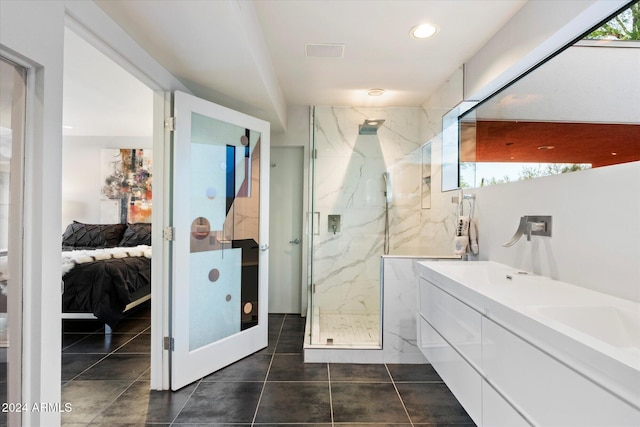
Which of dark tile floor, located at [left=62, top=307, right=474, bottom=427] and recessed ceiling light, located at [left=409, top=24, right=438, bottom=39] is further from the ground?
recessed ceiling light, located at [left=409, top=24, right=438, bottom=39]

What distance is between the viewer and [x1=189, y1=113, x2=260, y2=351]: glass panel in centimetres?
236

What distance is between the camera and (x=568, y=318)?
1169 mm

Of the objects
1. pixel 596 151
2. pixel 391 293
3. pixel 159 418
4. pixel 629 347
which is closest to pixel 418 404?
pixel 391 293

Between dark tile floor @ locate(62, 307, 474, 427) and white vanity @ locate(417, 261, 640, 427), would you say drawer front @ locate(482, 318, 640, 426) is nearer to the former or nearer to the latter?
white vanity @ locate(417, 261, 640, 427)

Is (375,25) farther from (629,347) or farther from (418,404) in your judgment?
(418,404)

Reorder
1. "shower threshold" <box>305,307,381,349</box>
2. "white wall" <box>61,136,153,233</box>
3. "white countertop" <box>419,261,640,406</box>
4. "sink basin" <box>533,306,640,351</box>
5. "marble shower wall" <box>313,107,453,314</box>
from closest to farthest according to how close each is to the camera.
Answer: "white countertop" <box>419,261,640,406</box>
"sink basin" <box>533,306,640,351</box>
"shower threshold" <box>305,307,381,349</box>
"marble shower wall" <box>313,107,453,314</box>
"white wall" <box>61,136,153,233</box>

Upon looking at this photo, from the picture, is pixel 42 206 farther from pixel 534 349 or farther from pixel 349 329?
pixel 349 329

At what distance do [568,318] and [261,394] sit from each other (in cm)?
181

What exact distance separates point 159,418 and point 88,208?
13.6 ft

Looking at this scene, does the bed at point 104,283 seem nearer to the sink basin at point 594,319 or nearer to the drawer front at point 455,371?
the drawer front at point 455,371

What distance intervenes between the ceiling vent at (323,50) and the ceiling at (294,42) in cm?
4

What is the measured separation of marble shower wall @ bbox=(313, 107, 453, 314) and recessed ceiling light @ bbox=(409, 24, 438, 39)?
28.9 inches

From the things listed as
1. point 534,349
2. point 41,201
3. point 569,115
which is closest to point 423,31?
point 569,115

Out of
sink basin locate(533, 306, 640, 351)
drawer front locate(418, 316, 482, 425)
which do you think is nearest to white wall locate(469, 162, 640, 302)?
sink basin locate(533, 306, 640, 351)
